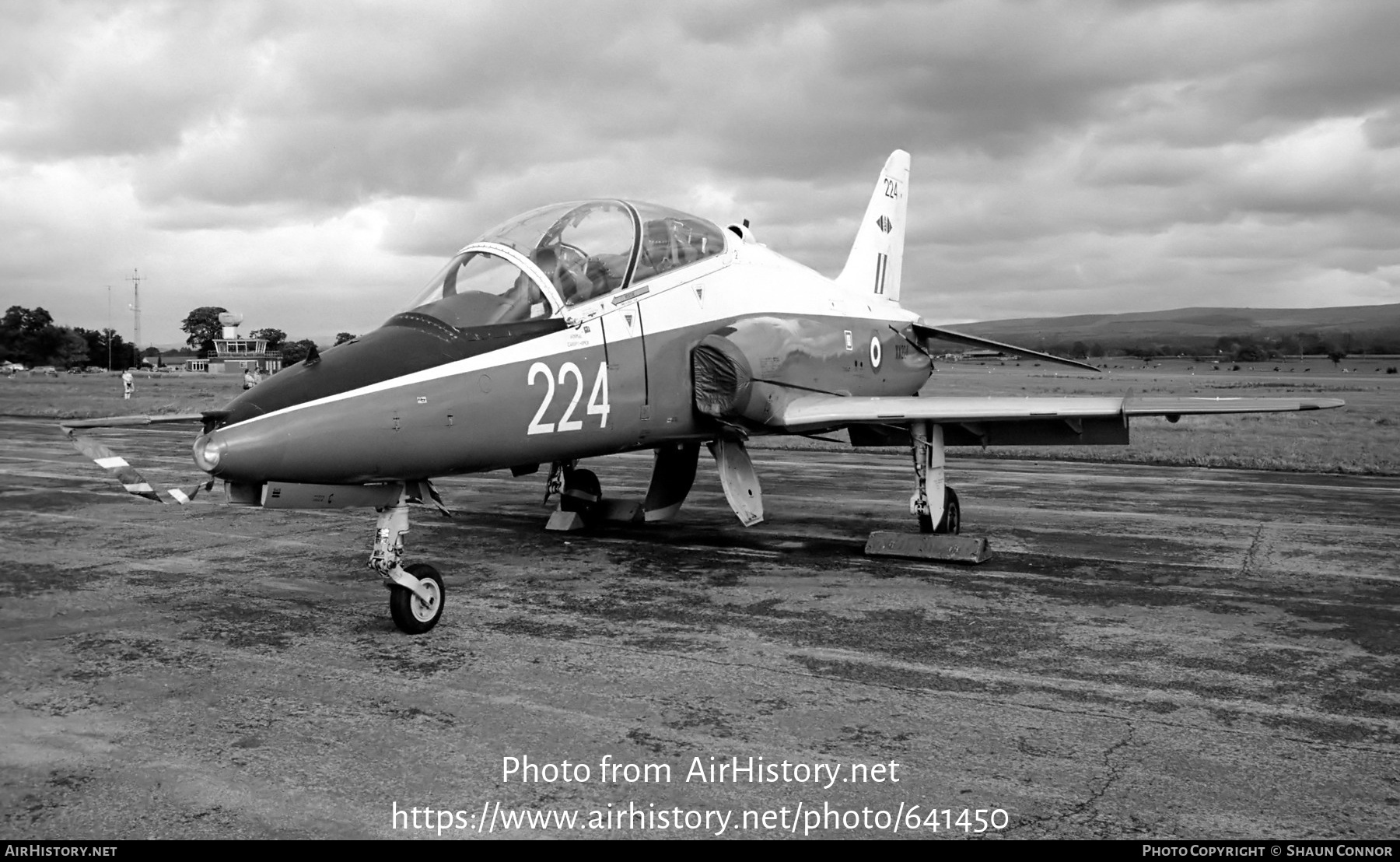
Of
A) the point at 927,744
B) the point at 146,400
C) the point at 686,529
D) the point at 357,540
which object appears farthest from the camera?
the point at 146,400

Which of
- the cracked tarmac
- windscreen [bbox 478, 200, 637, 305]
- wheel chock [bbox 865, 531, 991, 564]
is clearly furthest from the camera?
wheel chock [bbox 865, 531, 991, 564]

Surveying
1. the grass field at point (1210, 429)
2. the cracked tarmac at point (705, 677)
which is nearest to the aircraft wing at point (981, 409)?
the cracked tarmac at point (705, 677)

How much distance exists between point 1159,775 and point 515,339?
4.61 meters

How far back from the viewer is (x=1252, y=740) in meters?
4.70

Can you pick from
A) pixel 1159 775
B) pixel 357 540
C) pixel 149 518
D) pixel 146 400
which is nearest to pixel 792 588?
pixel 1159 775

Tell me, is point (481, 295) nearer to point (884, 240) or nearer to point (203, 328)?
point (884, 240)

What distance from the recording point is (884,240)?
1421 cm

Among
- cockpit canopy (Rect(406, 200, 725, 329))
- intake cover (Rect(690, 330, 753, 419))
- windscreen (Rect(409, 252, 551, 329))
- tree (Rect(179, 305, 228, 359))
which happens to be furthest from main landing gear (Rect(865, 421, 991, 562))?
tree (Rect(179, 305, 228, 359))

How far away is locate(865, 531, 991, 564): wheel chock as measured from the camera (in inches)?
363

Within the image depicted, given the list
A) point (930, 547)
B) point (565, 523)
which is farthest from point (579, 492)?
point (930, 547)

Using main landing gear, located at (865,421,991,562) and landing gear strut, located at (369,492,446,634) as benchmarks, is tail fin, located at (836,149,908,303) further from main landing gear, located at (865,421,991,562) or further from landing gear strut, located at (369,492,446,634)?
landing gear strut, located at (369,492,446,634)

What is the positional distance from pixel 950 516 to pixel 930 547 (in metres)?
1.05

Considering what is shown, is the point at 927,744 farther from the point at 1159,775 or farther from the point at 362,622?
the point at 362,622

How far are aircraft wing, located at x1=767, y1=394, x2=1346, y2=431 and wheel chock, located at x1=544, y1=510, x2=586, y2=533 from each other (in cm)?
263
